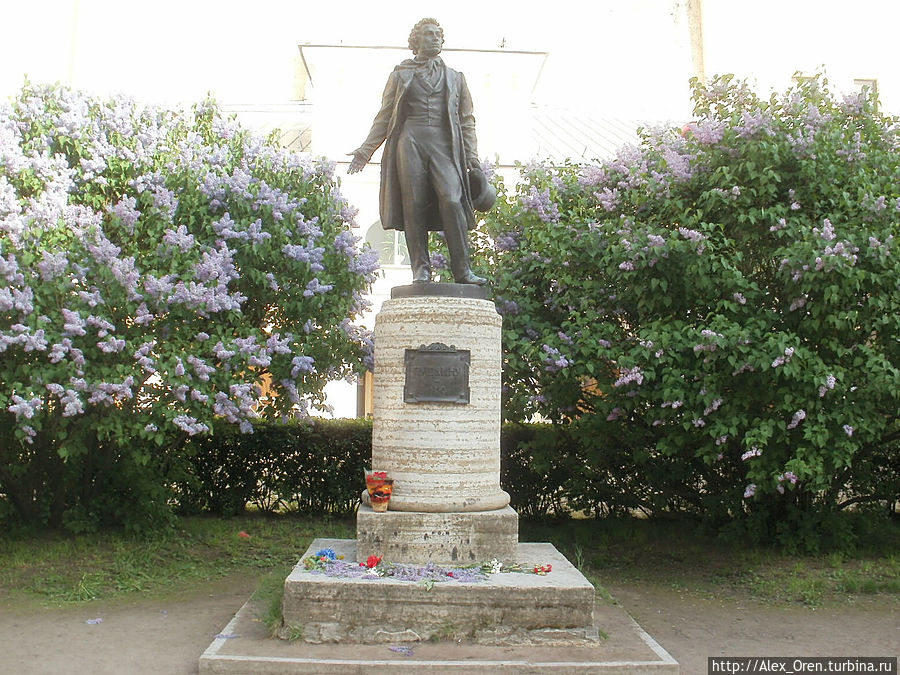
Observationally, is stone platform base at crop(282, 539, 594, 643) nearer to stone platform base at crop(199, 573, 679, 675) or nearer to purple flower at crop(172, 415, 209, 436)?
stone platform base at crop(199, 573, 679, 675)

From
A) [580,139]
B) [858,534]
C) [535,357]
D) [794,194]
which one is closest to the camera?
[794,194]

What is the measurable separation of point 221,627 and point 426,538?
1.74 m

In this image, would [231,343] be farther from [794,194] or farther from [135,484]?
[794,194]

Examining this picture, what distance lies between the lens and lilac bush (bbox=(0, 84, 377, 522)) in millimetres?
6844

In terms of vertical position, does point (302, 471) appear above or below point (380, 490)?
below

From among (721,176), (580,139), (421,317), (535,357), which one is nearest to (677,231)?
(721,176)

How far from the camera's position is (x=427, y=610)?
16.3 feet

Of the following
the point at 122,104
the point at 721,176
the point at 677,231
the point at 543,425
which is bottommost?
the point at 543,425

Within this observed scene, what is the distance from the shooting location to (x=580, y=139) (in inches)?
857

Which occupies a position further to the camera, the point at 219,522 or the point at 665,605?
the point at 219,522

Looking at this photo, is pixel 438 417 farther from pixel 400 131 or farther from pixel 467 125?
pixel 467 125

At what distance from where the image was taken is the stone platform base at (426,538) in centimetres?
541

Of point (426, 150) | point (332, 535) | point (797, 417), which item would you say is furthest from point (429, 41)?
point (332, 535)

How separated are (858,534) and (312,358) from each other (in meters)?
5.91
